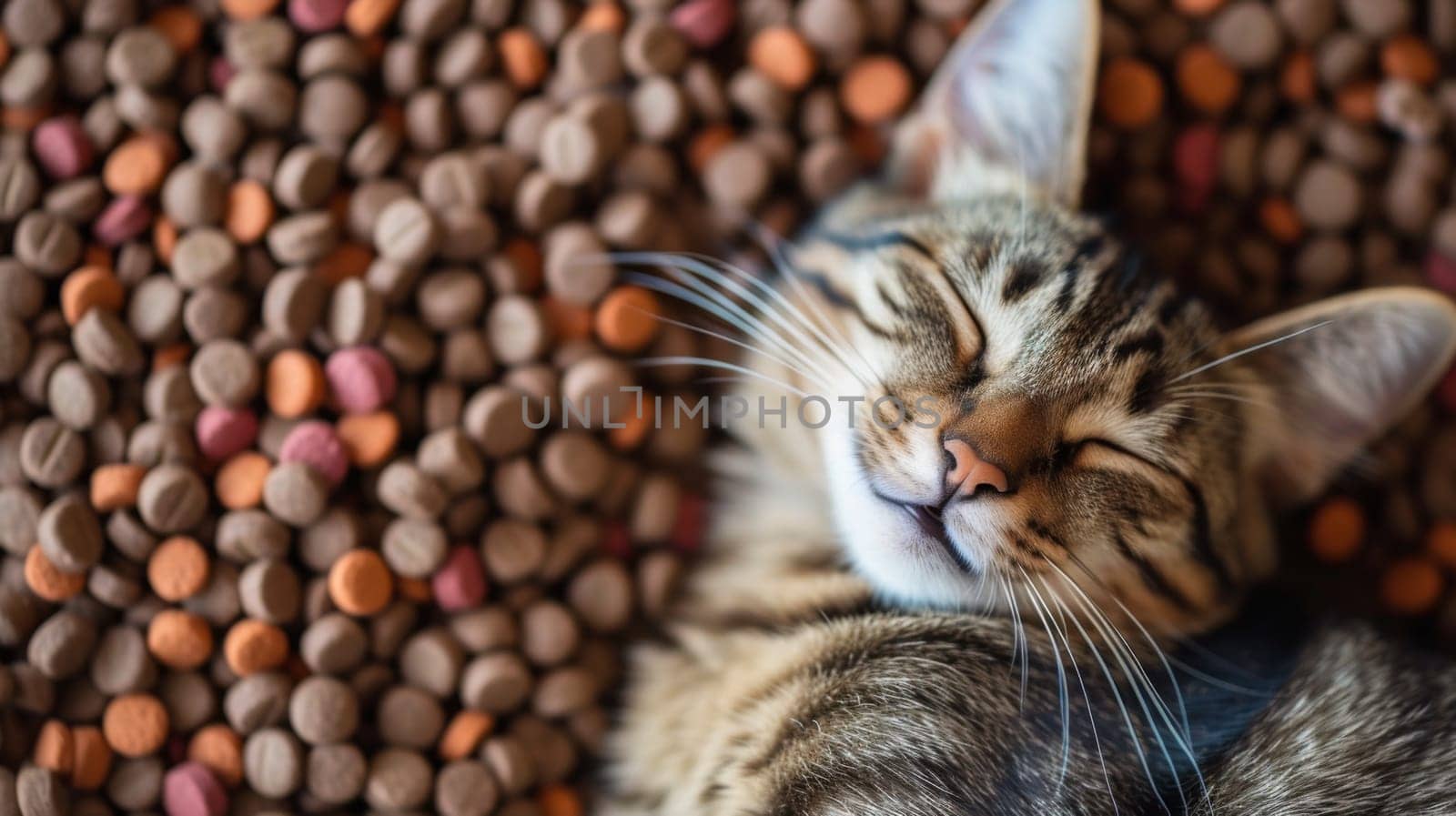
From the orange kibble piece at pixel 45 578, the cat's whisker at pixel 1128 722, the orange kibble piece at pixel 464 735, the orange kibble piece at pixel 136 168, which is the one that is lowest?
the orange kibble piece at pixel 464 735

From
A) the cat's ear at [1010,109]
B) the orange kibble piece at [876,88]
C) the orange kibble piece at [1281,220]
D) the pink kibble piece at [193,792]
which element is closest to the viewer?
the pink kibble piece at [193,792]

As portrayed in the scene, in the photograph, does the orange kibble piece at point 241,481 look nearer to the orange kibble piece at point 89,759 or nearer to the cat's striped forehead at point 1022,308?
the orange kibble piece at point 89,759

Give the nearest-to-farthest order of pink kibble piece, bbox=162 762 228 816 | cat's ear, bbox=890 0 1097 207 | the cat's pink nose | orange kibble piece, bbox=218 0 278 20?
1. the cat's pink nose
2. pink kibble piece, bbox=162 762 228 816
3. cat's ear, bbox=890 0 1097 207
4. orange kibble piece, bbox=218 0 278 20

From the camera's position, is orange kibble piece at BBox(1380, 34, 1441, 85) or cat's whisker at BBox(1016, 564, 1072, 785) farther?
orange kibble piece at BBox(1380, 34, 1441, 85)

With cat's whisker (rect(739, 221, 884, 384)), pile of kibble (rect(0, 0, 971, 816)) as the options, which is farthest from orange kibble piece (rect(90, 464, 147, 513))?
cat's whisker (rect(739, 221, 884, 384))

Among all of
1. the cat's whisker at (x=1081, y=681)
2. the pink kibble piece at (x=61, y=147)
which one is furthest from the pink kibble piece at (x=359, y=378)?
the cat's whisker at (x=1081, y=681)

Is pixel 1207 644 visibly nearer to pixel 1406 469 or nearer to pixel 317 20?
pixel 1406 469

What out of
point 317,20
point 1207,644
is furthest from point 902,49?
point 1207,644

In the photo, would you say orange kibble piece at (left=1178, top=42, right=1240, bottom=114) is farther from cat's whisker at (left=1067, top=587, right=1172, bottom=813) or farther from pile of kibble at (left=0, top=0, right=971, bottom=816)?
cat's whisker at (left=1067, top=587, right=1172, bottom=813)
